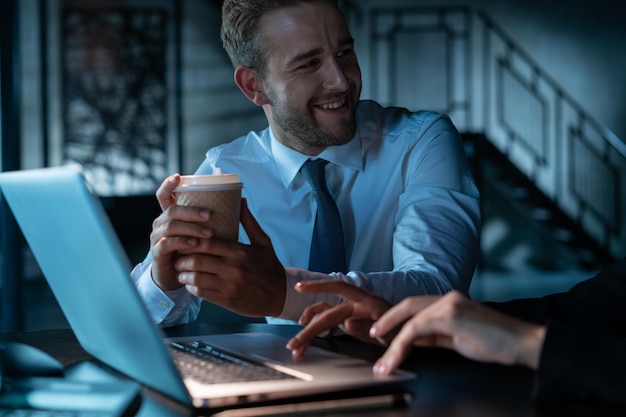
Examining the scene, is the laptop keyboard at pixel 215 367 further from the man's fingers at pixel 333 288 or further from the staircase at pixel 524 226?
the staircase at pixel 524 226

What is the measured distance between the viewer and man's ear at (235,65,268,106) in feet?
7.55

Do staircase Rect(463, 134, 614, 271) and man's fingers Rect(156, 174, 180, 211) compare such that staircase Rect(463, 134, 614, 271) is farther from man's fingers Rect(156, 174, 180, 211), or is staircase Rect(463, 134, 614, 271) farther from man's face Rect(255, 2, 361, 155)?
man's fingers Rect(156, 174, 180, 211)

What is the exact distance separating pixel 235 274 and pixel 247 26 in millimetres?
1035

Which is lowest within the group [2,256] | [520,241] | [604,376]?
[520,241]

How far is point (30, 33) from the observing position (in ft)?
28.1

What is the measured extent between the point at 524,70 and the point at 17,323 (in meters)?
7.27

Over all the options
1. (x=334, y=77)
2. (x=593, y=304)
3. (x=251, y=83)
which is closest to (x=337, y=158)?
(x=334, y=77)

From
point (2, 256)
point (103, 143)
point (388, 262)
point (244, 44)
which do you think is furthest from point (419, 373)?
point (103, 143)

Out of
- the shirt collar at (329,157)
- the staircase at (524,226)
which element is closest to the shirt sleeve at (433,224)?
the shirt collar at (329,157)

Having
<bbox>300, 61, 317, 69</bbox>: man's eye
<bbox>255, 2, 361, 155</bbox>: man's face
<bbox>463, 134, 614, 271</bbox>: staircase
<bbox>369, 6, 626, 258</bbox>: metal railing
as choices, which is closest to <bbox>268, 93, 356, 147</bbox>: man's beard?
<bbox>255, 2, 361, 155</bbox>: man's face

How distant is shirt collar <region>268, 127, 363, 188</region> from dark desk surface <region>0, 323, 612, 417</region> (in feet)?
2.52

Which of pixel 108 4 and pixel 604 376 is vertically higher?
pixel 108 4

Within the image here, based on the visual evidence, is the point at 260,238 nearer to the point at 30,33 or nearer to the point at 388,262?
the point at 388,262

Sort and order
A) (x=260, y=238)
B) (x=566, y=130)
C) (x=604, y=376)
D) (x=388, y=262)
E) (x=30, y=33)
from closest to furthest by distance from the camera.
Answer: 1. (x=604, y=376)
2. (x=260, y=238)
3. (x=388, y=262)
4. (x=30, y=33)
5. (x=566, y=130)
